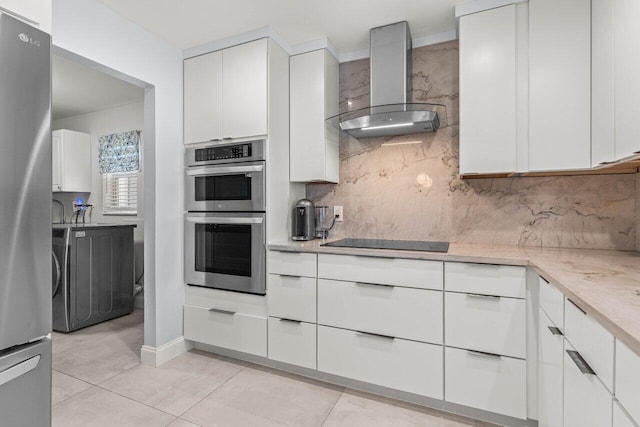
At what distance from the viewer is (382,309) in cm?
200

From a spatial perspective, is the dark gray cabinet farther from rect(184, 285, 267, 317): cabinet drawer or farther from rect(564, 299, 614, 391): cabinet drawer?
rect(564, 299, 614, 391): cabinet drawer

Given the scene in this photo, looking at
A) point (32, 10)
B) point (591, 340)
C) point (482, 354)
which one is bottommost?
point (482, 354)

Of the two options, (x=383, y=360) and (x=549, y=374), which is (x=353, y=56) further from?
(x=549, y=374)

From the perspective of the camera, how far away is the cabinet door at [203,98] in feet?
8.44

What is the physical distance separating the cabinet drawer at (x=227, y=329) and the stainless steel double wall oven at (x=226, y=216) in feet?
0.71

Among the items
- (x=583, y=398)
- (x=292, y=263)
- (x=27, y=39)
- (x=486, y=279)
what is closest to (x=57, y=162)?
(x=292, y=263)

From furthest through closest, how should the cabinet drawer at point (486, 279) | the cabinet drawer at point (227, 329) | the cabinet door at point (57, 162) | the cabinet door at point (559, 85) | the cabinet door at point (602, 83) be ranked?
the cabinet door at point (57, 162) → the cabinet drawer at point (227, 329) → the cabinet door at point (559, 85) → the cabinet drawer at point (486, 279) → the cabinet door at point (602, 83)

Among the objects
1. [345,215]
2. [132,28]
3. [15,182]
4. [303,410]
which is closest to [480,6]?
[345,215]

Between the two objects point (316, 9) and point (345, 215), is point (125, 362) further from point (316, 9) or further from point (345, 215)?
point (316, 9)

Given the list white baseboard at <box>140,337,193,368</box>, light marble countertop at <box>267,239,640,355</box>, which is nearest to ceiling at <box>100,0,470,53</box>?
light marble countertop at <box>267,239,640,355</box>

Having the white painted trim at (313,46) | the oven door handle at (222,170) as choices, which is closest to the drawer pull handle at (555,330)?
the oven door handle at (222,170)

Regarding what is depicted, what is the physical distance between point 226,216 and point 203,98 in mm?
966

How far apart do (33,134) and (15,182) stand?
0.17 m

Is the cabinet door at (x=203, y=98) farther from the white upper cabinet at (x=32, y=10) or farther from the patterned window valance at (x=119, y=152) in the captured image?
the patterned window valance at (x=119, y=152)
